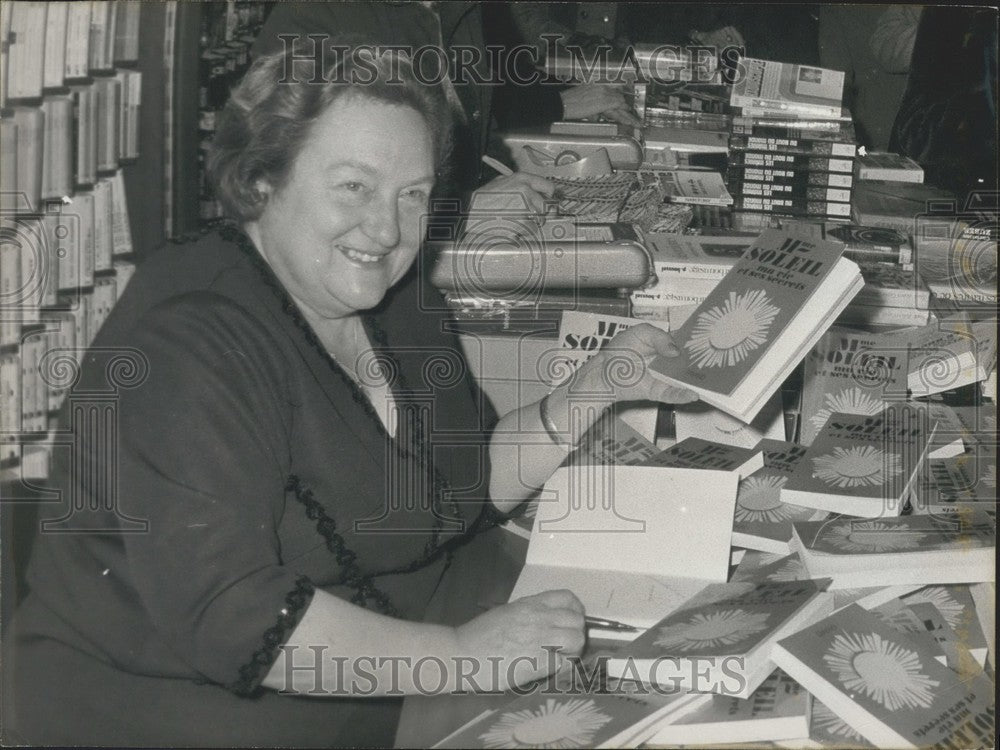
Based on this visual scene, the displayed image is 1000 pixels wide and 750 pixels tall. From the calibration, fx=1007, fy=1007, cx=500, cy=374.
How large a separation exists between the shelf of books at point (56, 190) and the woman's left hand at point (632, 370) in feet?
2.39

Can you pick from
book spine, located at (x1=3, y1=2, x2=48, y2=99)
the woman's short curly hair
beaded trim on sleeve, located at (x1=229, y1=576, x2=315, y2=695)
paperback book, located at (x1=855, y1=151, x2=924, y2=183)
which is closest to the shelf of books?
book spine, located at (x1=3, y1=2, x2=48, y2=99)

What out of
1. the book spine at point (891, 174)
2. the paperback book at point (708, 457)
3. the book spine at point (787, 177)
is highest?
the book spine at point (891, 174)

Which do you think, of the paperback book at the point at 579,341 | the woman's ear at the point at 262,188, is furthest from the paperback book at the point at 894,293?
the woman's ear at the point at 262,188

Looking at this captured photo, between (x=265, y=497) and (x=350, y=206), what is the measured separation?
1.27 ft

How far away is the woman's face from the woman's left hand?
0.40 m

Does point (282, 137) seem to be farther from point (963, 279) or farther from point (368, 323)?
point (963, 279)

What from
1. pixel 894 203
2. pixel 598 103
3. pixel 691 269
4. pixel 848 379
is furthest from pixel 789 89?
pixel 848 379

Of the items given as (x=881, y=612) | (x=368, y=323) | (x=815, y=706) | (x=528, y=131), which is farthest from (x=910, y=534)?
(x=528, y=131)

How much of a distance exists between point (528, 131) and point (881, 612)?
1304 millimetres

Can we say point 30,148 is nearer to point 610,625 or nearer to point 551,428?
point 551,428

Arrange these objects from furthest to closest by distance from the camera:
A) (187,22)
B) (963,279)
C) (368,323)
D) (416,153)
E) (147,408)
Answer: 1. (963,279)
2. (368,323)
3. (187,22)
4. (416,153)
5. (147,408)

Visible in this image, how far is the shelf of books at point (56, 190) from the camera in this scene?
1.38 m

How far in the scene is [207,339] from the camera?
124cm

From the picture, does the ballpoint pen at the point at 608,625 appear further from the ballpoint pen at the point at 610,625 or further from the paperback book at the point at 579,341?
the paperback book at the point at 579,341
